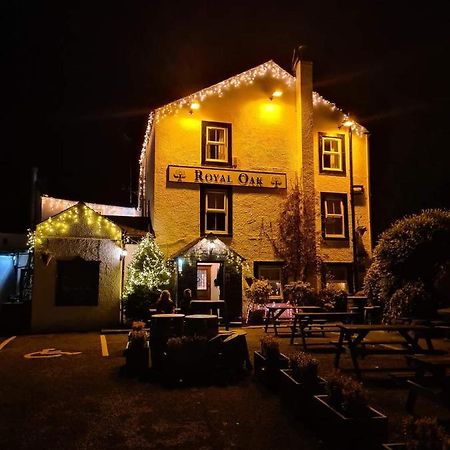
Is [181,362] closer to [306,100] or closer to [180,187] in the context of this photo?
[180,187]

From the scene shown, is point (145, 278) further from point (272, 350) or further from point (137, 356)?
point (272, 350)

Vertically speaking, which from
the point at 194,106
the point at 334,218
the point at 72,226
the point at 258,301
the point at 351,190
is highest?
the point at 194,106

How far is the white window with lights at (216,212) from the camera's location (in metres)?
17.8

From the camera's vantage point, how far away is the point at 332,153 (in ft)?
62.8

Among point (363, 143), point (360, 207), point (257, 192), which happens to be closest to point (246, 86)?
point (257, 192)

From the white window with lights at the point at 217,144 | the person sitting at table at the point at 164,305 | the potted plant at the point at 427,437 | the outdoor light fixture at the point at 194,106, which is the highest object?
the outdoor light fixture at the point at 194,106

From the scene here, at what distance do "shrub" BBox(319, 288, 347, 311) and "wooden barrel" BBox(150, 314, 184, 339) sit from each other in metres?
7.86

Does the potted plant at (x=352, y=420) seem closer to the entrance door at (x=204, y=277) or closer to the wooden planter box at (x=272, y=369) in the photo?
the wooden planter box at (x=272, y=369)

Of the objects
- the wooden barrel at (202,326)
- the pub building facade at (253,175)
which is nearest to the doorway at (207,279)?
the pub building facade at (253,175)

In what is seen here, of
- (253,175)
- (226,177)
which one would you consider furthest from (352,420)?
(253,175)

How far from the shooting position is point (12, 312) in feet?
48.2

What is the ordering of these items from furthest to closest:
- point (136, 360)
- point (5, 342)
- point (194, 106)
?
point (194, 106), point (5, 342), point (136, 360)

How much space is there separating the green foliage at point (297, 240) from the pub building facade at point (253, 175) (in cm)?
31

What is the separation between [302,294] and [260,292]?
1506mm
